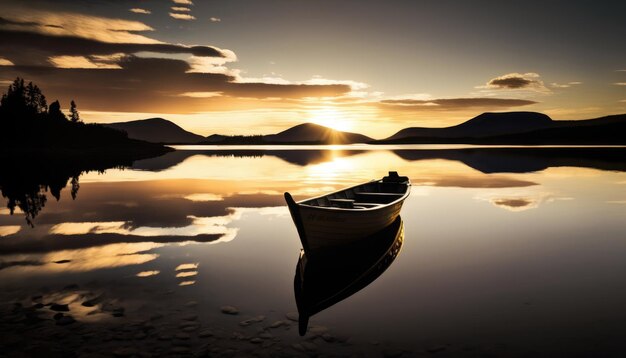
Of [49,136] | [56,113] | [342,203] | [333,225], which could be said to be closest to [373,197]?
[342,203]

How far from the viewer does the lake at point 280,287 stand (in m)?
9.80

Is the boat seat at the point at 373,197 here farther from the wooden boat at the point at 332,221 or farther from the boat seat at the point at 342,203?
the boat seat at the point at 342,203

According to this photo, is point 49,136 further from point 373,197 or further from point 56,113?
point 373,197

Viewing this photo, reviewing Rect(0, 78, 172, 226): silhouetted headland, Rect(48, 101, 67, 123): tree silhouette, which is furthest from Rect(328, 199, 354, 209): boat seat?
Rect(48, 101, 67, 123): tree silhouette

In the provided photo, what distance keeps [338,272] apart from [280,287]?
2823 mm

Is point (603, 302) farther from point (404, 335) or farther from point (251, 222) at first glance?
point (251, 222)

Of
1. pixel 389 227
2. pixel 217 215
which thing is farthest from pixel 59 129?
pixel 389 227

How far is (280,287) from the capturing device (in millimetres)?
13906

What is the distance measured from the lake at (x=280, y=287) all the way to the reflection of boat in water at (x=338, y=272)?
38 cm

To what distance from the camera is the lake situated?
980 cm

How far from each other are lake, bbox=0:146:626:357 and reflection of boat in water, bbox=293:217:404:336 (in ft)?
1.23

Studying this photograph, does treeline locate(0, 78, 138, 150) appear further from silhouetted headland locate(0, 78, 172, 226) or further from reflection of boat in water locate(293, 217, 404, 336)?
reflection of boat in water locate(293, 217, 404, 336)

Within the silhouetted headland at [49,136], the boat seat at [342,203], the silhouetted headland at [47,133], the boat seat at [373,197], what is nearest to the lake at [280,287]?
the boat seat at [373,197]

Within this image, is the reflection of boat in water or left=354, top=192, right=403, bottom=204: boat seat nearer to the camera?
the reflection of boat in water
